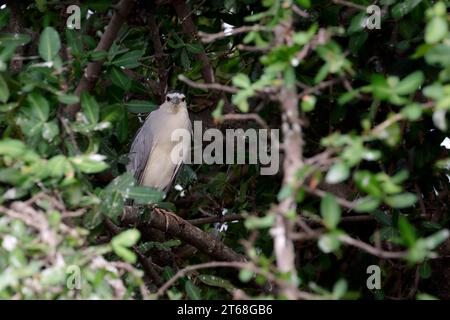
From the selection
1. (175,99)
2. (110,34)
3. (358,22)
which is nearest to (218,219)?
(175,99)

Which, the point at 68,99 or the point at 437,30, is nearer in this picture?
the point at 437,30

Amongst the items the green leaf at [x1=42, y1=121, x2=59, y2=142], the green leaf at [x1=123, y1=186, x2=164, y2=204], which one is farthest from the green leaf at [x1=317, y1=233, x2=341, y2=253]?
the green leaf at [x1=123, y1=186, x2=164, y2=204]

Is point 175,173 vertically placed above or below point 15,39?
below

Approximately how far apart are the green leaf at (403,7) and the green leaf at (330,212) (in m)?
1.90

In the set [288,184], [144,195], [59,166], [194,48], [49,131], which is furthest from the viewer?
[194,48]

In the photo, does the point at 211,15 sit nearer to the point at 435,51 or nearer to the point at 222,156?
the point at 222,156

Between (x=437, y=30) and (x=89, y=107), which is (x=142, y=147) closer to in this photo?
(x=89, y=107)

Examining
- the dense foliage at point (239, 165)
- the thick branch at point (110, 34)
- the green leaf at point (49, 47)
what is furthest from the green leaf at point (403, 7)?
the green leaf at point (49, 47)

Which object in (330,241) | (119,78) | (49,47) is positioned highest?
(49,47)

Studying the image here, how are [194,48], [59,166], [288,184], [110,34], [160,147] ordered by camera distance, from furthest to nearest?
[160,147] → [194,48] → [110,34] → [59,166] → [288,184]

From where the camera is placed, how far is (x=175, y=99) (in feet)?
18.7

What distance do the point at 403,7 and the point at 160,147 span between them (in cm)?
313

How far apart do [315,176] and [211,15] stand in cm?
329

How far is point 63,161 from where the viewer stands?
277 cm
